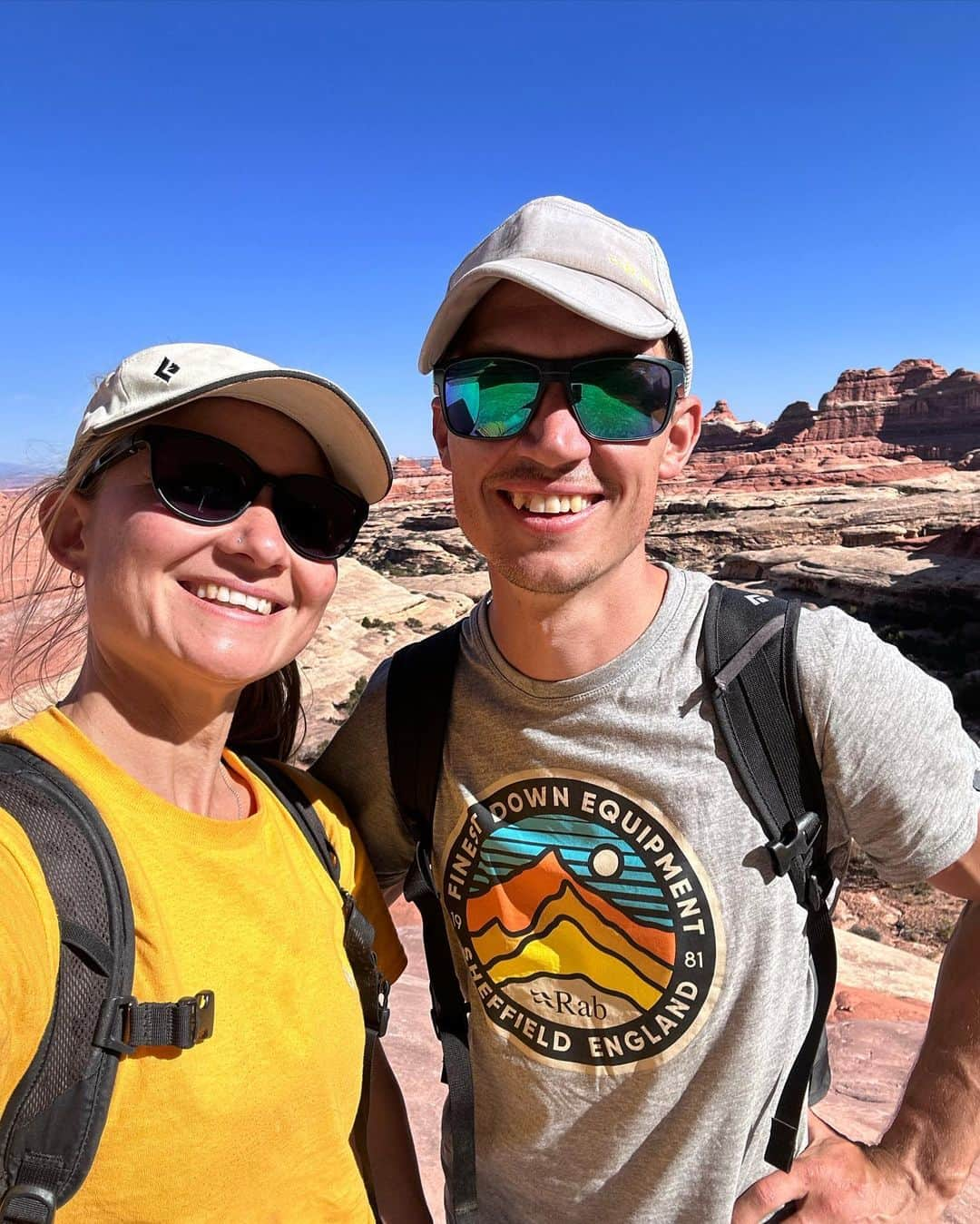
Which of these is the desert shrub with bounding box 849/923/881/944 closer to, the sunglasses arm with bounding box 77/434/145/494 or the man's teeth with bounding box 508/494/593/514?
the man's teeth with bounding box 508/494/593/514

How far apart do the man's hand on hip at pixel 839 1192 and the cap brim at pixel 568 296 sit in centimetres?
166

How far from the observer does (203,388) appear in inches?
54.2

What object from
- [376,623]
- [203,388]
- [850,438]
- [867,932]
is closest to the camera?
[203,388]

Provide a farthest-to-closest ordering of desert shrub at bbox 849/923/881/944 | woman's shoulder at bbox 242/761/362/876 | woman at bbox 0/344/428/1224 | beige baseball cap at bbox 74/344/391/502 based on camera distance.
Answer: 1. desert shrub at bbox 849/923/881/944
2. woman's shoulder at bbox 242/761/362/876
3. beige baseball cap at bbox 74/344/391/502
4. woman at bbox 0/344/428/1224

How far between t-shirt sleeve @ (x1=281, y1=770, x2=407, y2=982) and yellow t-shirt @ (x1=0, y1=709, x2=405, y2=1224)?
149mm

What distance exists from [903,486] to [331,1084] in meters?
51.5

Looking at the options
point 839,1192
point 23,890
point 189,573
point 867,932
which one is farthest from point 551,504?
point 867,932

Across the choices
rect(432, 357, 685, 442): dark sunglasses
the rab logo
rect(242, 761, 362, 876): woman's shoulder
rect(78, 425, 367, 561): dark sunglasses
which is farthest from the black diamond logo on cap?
the rab logo

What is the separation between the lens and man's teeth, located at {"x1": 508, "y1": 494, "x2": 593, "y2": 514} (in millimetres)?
1621

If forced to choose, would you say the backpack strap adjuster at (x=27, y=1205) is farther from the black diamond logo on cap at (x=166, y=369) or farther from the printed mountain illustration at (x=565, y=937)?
the black diamond logo on cap at (x=166, y=369)

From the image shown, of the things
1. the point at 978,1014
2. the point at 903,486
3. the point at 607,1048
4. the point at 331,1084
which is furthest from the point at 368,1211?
the point at 903,486

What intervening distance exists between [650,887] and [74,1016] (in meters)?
1.01

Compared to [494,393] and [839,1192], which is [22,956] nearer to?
[494,393]

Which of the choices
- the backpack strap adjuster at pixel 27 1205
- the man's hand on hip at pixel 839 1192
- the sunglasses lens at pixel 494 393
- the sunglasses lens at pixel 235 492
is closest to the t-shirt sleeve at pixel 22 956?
the backpack strap adjuster at pixel 27 1205
